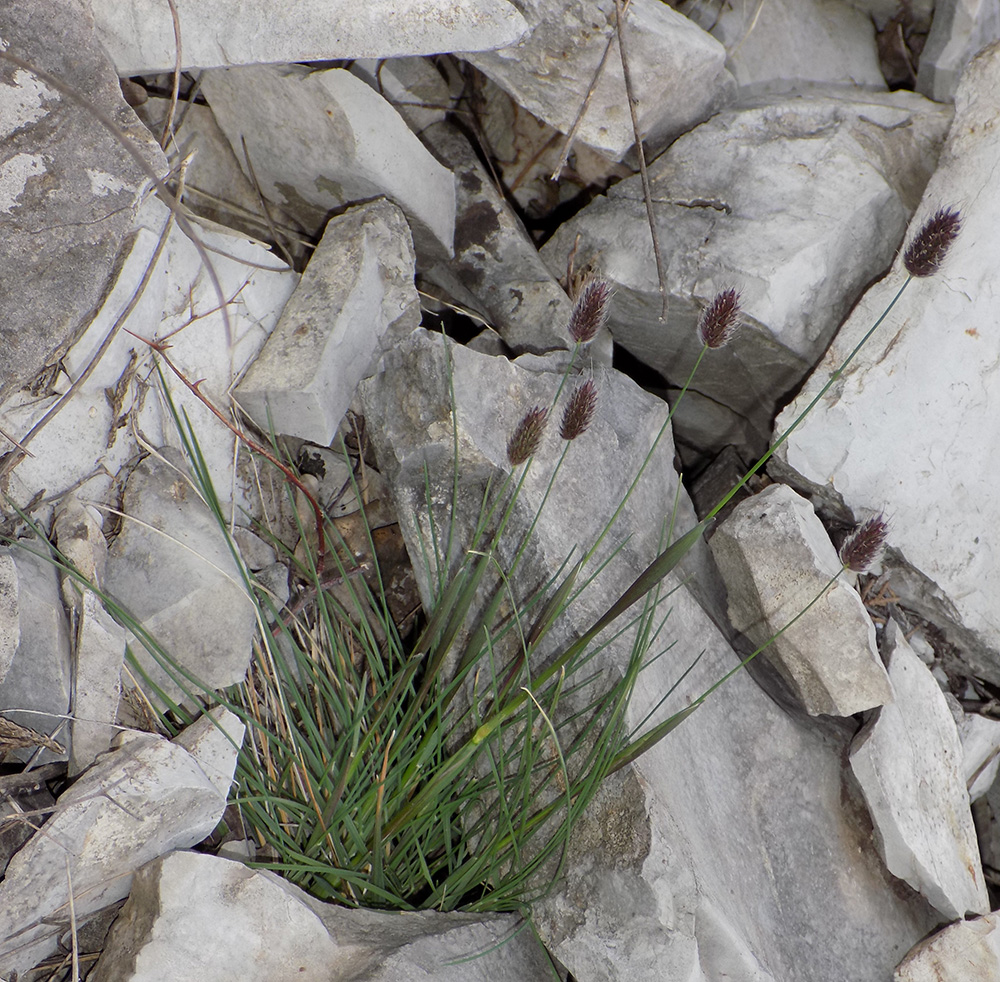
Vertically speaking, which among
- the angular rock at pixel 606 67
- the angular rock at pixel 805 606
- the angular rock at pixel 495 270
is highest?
the angular rock at pixel 606 67

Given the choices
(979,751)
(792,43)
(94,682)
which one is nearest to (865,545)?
(979,751)

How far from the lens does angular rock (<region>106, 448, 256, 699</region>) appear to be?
163 cm

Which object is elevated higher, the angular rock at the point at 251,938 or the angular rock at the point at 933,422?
the angular rock at the point at 933,422

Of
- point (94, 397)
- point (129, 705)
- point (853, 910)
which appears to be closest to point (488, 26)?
point (94, 397)

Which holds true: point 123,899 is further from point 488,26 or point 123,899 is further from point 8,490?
point 488,26

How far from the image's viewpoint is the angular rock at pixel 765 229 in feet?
6.74

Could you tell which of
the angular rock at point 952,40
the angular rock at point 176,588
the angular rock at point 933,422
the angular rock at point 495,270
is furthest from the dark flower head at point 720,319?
the angular rock at point 952,40

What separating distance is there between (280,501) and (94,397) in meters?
0.44

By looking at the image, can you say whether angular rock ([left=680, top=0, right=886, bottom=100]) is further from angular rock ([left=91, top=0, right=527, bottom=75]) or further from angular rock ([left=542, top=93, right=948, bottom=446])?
angular rock ([left=91, top=0, right=527, bottom=75])

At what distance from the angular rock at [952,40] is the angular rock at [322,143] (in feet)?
4.78

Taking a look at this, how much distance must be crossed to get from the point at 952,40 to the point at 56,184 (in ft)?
7.69

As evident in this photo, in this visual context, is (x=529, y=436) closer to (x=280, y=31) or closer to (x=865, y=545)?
(x=865, y=545)

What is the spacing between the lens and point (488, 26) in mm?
1824

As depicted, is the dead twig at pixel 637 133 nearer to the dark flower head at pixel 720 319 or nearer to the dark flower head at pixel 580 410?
the dark flower head at pixel 720 319
